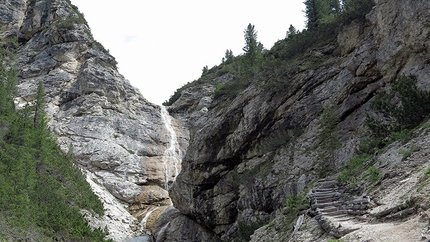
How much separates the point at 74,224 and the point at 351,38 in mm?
25776

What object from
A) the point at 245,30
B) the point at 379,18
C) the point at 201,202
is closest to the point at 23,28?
the point at 245,30

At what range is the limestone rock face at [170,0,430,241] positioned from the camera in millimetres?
18798

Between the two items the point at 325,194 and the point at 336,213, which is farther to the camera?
the point at 325,194

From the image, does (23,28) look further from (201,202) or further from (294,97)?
(294,97)

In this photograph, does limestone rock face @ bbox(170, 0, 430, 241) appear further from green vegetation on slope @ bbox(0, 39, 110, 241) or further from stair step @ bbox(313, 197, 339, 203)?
green vegetation on slope @ bbox(0, 39, 110, 241)

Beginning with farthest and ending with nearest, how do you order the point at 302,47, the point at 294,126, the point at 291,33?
the point at 291,33 < the point at 302,47 < the point at 294,126

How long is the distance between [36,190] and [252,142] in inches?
672

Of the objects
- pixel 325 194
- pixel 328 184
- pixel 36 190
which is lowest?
pixel 325 194

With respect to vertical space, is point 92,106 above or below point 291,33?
below

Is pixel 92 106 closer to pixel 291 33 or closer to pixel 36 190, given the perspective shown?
pixel 36 190

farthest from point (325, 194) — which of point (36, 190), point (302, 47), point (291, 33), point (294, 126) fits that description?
point (291, 33)

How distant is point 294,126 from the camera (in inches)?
980

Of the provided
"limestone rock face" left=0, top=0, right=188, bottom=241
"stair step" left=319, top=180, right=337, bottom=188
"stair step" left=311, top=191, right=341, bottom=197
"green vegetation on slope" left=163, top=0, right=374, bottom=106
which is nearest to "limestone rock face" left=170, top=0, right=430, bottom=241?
"green vegetation on slope" left=163, top=0, right=374, bottom=106

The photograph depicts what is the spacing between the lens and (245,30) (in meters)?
48.6
